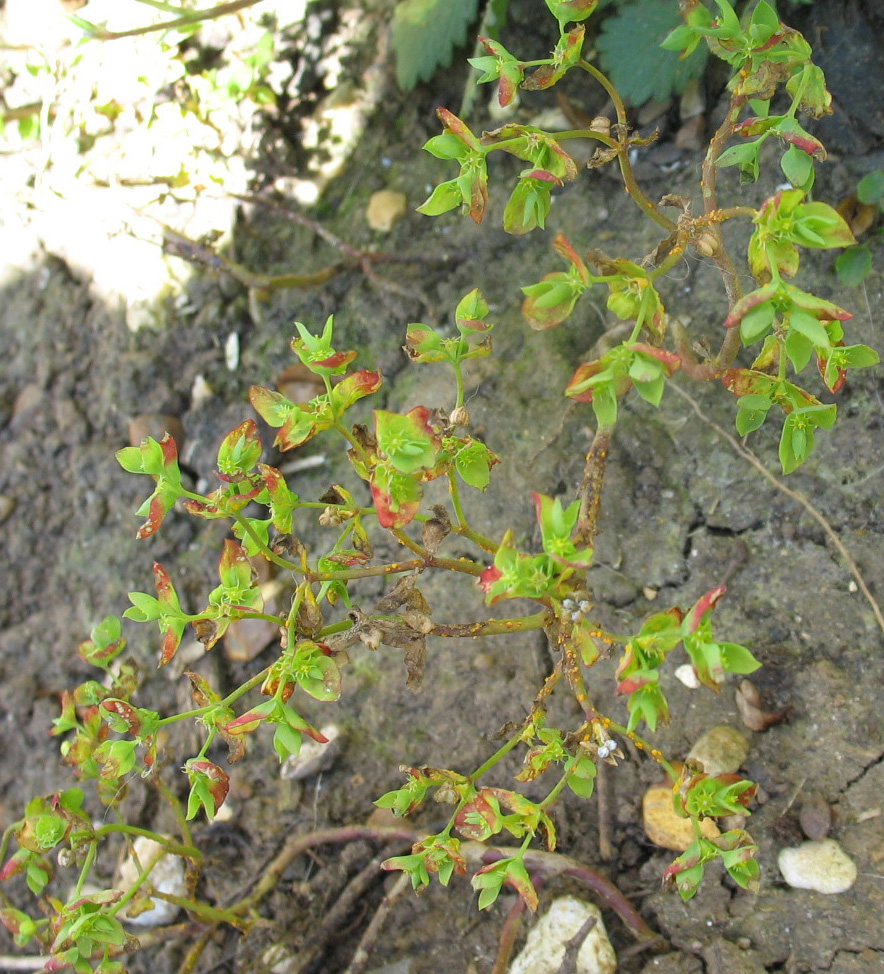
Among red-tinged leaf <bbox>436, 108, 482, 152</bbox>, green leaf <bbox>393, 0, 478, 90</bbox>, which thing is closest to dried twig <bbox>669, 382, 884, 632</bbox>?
red-tinged leaf <bbox>436, 108, 482, 152</bbox>

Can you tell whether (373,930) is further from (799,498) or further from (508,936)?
(799,498)

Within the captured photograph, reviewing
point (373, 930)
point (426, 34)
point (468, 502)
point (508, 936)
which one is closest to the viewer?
point (508, 936)

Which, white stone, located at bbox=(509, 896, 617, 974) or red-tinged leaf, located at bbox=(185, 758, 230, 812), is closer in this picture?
red-tinged leaf, located at bbox=(185, 758, 230, 812)

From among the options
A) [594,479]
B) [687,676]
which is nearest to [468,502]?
[594,479]

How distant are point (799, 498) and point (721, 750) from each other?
1.77ft

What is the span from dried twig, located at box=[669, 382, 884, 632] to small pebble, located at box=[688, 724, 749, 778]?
1.16 feet

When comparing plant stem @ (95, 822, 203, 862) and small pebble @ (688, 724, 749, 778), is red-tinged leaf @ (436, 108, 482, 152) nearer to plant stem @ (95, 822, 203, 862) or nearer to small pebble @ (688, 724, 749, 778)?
small pebble @ (688, 724, 749, 778)

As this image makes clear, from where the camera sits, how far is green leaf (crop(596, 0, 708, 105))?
2102 millimetres

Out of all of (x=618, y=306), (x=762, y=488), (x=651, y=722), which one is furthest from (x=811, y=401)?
(x=651, y=722)

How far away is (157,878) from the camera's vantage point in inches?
80.1

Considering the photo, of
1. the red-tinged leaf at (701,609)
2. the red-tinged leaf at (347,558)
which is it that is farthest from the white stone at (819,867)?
the red-tinged leaf at (347,558)

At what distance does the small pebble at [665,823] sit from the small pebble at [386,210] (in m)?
1.58

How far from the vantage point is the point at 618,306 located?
139 centimetres

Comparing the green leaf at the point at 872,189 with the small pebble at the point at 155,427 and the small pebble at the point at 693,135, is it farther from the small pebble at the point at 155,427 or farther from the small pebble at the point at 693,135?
the small pebble at the point at 155,427
